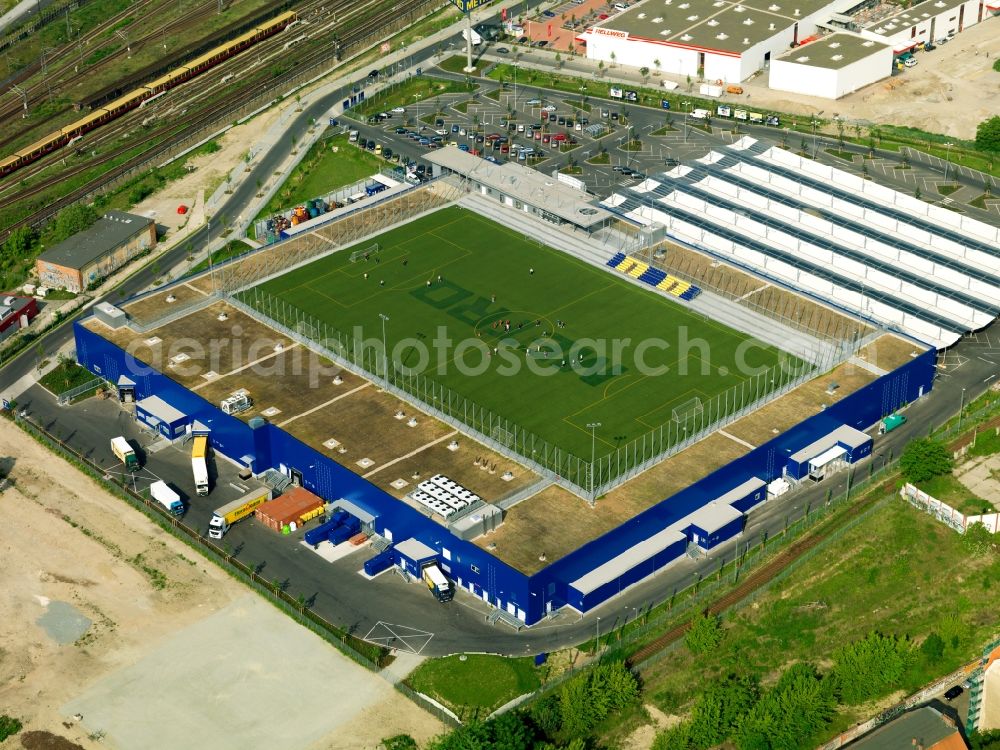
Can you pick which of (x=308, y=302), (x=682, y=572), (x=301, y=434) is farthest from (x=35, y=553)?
(x=682, y=572)

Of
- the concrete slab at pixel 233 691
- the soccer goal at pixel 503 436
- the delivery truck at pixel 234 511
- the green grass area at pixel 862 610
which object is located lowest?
the green grass area at pixel 862 610

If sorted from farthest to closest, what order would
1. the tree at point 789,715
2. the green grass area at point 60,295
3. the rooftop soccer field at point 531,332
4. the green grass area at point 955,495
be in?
the green grass area at point 60,295
the rooftop soccer field at point 531,332
the green grass area at point 955,495
the tree at point 789,715

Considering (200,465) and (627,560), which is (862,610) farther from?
(200,465)

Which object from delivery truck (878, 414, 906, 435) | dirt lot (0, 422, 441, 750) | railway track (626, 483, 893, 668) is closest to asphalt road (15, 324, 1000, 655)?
delivery truck (878, 414, 906, 435)

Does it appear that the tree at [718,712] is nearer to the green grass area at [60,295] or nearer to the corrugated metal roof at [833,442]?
the corrugated metal roof at [833,442]

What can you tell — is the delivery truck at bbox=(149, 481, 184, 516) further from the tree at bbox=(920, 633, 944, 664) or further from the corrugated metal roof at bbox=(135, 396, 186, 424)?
the tree at bbox=(920, 633, 944, 664)

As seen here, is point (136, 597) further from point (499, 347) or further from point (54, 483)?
point (499, 347)

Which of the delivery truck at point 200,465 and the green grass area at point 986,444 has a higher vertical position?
the delivery truck at point 200,465

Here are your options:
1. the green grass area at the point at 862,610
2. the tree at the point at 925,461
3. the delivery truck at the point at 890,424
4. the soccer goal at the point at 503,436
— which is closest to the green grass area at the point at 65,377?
the soccer goal at the point at 503,436
